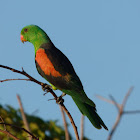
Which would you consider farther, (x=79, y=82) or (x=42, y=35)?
(x=42, y=35)

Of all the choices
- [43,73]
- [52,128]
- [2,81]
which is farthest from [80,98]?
[52,128]

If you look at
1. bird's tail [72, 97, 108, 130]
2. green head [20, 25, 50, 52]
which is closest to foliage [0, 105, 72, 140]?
green head [20, 25, 50, 52]

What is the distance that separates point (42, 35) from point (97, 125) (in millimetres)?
1510

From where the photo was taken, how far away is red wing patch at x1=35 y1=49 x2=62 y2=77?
3.58m

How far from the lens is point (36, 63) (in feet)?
12.4

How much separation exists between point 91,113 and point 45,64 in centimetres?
85

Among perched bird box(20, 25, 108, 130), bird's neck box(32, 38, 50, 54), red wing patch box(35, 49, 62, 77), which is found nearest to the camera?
perched bird box(20, 25, 108, 130)

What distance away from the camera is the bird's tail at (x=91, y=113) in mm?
3168

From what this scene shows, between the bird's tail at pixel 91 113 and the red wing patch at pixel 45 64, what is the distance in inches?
15.6

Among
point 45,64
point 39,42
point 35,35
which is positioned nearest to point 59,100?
point 45,64

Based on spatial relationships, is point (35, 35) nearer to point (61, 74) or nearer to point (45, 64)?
point (45, 64)

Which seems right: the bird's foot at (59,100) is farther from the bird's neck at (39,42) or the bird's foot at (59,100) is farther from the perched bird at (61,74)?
the bird's neck at (39,42)

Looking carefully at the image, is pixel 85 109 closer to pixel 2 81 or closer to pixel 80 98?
pixel 80 98

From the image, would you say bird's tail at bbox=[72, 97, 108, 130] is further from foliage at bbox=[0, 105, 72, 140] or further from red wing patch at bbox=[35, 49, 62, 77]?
foliage at bbox=[0, 105, 72, 140]
